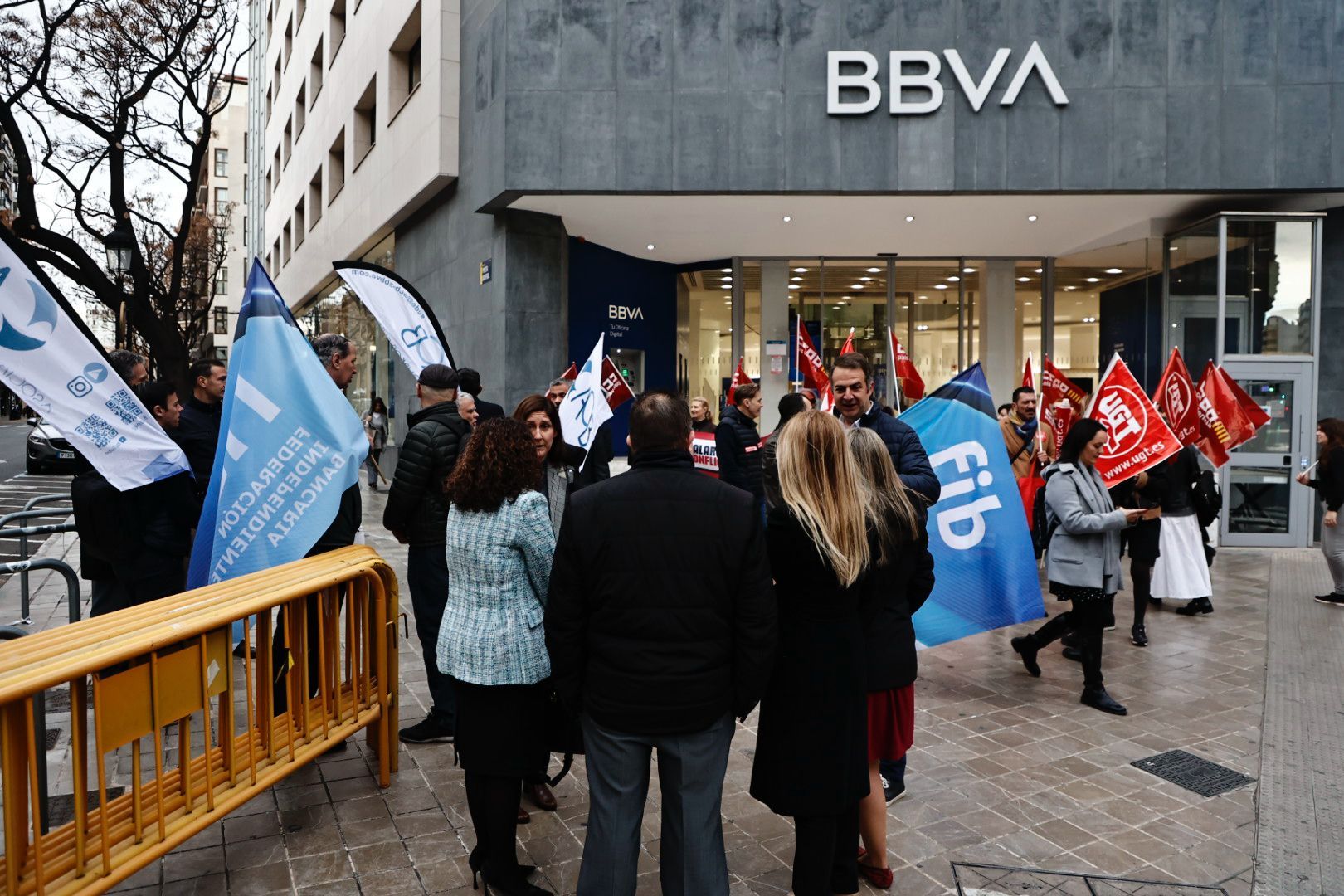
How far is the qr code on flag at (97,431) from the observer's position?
4406mm

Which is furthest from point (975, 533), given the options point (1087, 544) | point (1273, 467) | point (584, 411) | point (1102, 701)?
point (1273, 467)

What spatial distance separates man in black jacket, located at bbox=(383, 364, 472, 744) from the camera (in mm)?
5109

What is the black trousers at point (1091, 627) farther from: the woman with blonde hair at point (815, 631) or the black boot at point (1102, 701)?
the woman with blonde hair at point (815, 631)

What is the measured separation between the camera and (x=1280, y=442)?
46.2 feet

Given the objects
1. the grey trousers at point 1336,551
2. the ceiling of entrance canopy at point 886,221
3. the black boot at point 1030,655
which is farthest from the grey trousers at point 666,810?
the ceiling of entrance canopy at point 886,221

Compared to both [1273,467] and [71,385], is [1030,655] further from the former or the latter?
[1273,467]

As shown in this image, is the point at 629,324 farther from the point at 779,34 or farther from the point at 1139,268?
the point at 1139,268

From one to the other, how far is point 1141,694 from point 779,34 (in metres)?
11.0

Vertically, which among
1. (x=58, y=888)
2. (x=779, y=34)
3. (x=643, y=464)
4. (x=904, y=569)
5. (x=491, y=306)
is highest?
(x=779, y=34)

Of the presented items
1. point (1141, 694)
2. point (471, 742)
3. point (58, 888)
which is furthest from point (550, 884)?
point (1141, 694)

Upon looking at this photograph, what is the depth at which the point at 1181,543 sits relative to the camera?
9.05 metres

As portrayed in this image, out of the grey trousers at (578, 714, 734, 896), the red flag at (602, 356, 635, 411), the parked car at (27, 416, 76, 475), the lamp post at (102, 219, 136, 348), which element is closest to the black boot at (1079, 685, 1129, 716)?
the grey trousers at (578, 714, 734, 896)

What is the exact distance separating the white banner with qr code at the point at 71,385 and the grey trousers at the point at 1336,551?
1015 centimetres

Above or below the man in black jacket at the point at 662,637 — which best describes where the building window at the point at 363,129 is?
above
